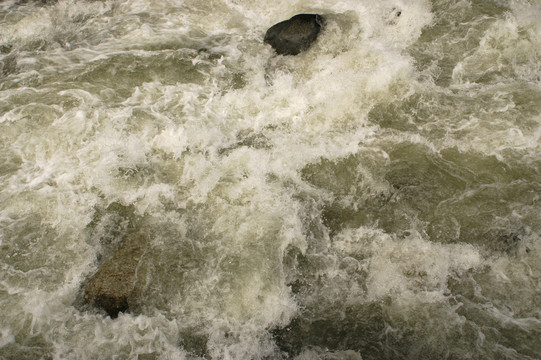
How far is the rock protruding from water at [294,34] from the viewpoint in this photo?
19.8ft

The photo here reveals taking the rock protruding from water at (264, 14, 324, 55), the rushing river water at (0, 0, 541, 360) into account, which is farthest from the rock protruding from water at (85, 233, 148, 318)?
the rock protruding from water at (264, 14, 324, 55)

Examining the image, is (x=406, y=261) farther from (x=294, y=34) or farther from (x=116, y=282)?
(x=294, y=34)

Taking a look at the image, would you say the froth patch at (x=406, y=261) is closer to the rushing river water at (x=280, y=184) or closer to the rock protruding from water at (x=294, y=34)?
the rushing river water at (x=280, y=184)

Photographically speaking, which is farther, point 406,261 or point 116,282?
point 406,261

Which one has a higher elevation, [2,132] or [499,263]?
[2,132]

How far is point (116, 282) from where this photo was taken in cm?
390

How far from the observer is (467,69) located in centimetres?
559

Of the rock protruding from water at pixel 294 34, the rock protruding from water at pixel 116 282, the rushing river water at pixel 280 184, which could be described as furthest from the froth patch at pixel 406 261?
the rock protruding from water at pixel 294 34

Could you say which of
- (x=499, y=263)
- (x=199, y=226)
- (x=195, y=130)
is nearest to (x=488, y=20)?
(x=499, y=263)

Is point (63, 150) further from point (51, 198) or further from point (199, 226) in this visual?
point (199, 226)

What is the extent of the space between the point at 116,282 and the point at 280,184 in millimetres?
2041

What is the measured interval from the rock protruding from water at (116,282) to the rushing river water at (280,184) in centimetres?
11

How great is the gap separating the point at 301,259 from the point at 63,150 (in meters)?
3.24

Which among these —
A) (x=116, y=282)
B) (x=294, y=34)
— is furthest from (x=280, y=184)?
(x=294, y=34)
